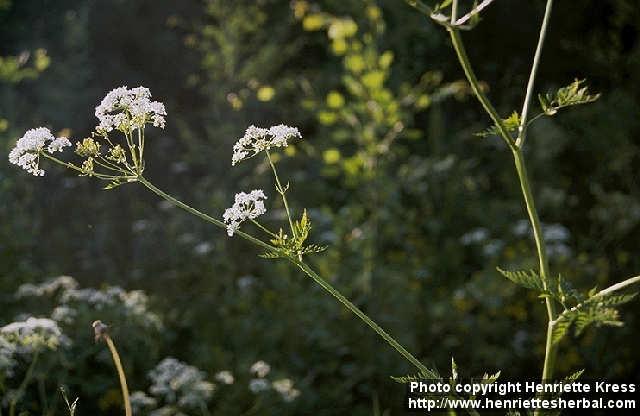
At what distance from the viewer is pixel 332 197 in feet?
16.0

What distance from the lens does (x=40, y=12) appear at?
523 cm

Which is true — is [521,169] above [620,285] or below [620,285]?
above

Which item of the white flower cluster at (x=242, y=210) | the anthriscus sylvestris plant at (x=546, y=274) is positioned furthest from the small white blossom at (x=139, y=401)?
the anthriscus sylvestris plant at (x=546, y=274)

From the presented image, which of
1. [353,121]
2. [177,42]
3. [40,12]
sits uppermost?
[177,42]

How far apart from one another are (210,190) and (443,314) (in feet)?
5.74

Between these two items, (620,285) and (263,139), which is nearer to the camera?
(620,285)

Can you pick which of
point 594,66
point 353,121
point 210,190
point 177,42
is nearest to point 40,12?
point 177,42

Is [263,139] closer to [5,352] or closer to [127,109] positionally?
[127,109]

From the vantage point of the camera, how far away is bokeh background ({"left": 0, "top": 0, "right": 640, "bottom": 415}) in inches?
125

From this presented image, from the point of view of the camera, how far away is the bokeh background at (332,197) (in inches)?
125

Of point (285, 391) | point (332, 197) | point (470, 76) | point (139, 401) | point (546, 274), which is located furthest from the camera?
point (332, 197)

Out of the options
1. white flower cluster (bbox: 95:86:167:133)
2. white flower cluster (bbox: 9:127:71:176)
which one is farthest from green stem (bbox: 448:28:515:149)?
white flower cluster (bbox: 9:127:71:176)

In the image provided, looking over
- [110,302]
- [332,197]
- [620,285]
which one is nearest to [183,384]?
[110,302]

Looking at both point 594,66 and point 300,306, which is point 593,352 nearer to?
point 300,306
